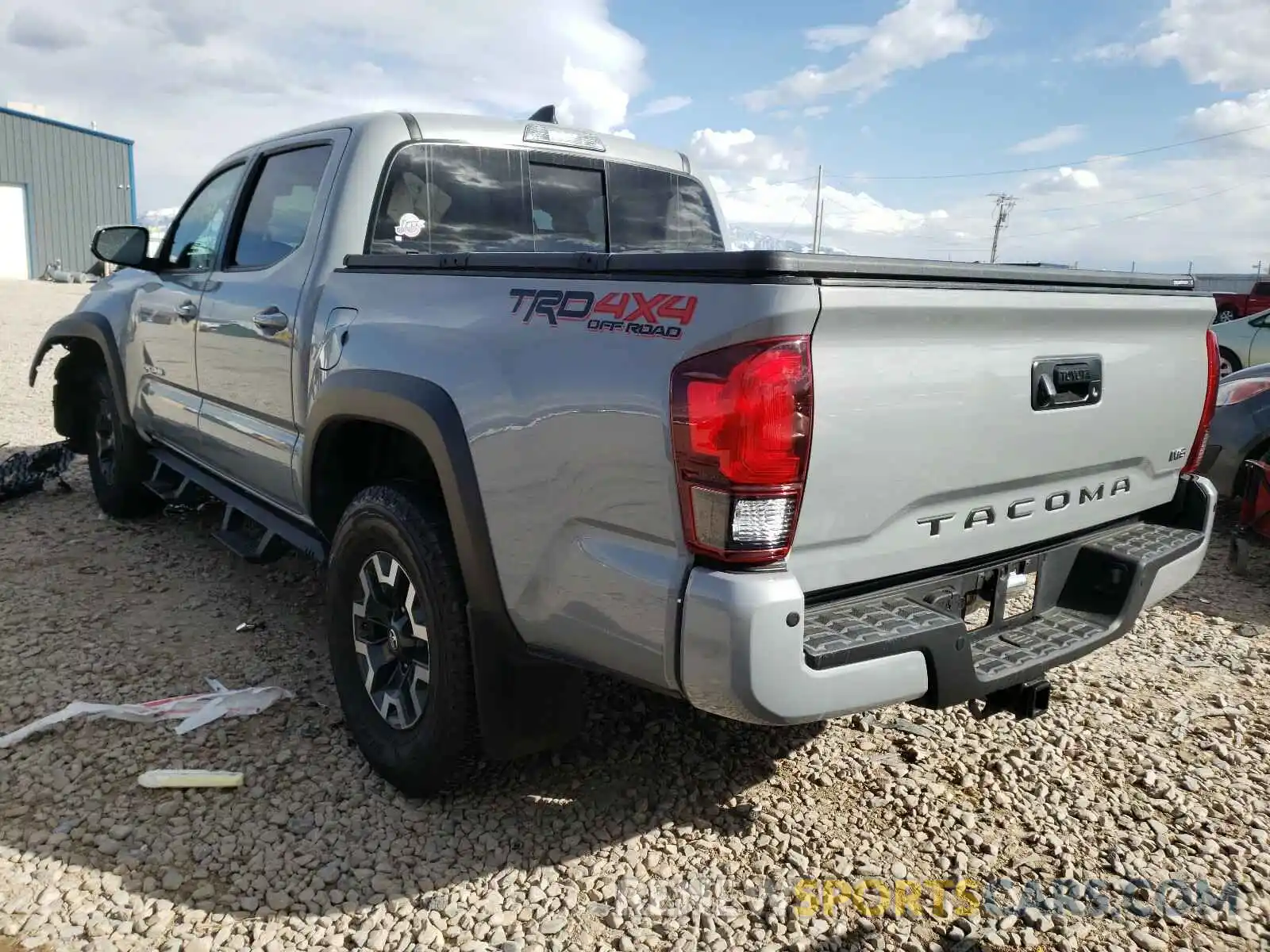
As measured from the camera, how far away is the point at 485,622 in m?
2.47

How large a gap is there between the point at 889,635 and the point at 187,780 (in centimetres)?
215

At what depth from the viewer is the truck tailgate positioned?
1998 millimetres

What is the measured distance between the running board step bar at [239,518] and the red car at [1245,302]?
18241mm

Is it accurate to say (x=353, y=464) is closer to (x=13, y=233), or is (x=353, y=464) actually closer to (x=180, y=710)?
(x=180, y=710)

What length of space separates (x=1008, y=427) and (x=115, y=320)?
4.67 meters

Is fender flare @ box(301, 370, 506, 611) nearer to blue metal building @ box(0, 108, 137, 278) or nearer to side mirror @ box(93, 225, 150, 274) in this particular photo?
side mirror @ box(93, 225, 150, 274)

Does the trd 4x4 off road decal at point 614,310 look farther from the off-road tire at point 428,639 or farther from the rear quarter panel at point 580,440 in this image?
the off-road tire at point 428,639

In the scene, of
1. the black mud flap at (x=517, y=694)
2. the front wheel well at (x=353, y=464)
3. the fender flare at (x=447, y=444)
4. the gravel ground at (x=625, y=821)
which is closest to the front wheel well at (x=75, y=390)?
the gravel ground at (x=625, y=821)

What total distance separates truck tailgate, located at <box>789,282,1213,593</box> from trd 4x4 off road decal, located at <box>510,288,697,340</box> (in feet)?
0.93

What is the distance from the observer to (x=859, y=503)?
207cm

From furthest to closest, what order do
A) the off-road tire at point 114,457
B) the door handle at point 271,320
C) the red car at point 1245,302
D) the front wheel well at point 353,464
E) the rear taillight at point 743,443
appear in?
1. the red car at point 1245,302
2. the off-road tire at point 114,457
3. the door handle at point 271,320
4. the front wheel well at point 353,464
5. the rear taillight at point 743,443

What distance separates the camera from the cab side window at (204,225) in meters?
4.27

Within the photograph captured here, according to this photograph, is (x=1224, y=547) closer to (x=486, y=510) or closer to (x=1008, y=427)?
(x=1008, y=427)

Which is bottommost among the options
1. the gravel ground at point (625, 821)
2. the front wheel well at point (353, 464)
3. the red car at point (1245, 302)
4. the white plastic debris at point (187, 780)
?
the gravel ground at point (625, 821)
